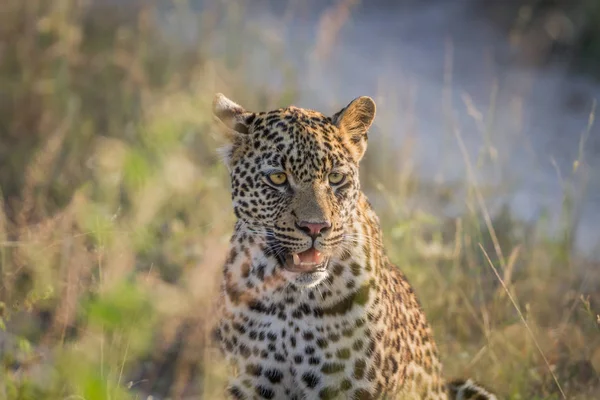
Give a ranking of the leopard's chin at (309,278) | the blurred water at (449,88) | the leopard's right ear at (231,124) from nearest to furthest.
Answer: the leopard's chin at (309,278) < the leopard's right ear at (231,124) < the blurred water at (449,88)

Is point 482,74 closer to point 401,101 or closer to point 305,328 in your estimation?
point 401,101

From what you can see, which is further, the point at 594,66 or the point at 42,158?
the point at 594,66

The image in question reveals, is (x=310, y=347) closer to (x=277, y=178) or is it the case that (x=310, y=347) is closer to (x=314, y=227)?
(x=314, y=227)

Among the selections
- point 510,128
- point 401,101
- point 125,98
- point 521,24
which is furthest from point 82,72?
point 521,24

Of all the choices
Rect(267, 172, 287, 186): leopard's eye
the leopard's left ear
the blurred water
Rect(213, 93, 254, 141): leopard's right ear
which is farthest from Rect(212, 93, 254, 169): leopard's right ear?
the blurred water

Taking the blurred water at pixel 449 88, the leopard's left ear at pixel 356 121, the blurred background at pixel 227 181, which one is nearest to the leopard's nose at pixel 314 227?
the blurred background at pixel 227 181

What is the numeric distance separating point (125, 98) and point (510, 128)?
13.1 ft

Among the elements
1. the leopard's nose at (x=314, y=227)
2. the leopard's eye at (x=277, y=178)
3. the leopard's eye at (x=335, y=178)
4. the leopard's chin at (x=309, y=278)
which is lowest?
the leopard's chin at (x=309, y=278)

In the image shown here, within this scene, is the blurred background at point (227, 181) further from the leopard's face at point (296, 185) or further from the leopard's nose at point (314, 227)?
the leopard's nose at point (314, 227)

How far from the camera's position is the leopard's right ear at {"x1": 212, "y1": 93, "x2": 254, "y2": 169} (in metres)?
4.55

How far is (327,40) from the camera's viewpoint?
27.1ft

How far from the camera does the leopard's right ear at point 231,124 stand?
4.55 m

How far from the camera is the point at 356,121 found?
15.3 feet

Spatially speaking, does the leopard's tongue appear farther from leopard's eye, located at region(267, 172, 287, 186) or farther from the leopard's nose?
leopard's eye, located at region(267, 172, 287, 186)
